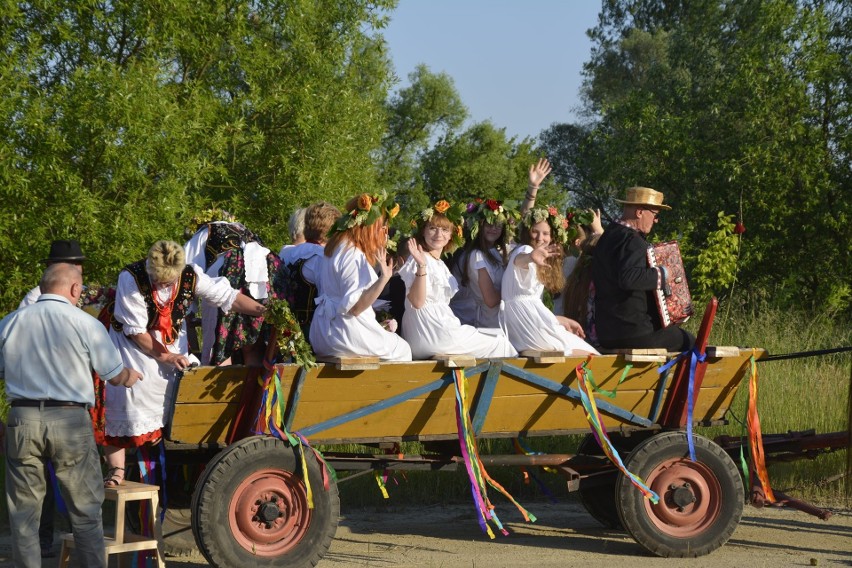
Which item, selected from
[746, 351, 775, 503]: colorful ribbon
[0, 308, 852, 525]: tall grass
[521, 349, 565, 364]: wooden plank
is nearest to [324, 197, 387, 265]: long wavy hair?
[521, 349, 565, 364]: wooden plank

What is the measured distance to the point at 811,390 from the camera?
10.1 m

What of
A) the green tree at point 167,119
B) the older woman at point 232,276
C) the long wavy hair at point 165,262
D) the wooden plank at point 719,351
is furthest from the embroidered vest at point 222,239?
the green tree at point 167,119

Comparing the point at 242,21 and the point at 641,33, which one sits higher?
the point at 641,33

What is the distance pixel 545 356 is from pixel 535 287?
868 millimetres

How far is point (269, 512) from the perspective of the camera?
19.6ft

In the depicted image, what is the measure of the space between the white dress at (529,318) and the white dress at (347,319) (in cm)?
91

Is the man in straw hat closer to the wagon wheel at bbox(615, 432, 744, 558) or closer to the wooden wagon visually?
the wooden wagon

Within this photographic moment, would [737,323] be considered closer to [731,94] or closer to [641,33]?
[731,94]

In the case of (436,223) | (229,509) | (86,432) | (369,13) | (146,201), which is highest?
(369,13)

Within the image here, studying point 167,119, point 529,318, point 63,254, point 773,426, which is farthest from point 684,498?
point 167,119

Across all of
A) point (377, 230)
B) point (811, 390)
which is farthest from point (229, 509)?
point (811, 390)

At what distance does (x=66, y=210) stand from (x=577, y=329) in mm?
6041

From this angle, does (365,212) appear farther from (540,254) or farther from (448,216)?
(540,254)

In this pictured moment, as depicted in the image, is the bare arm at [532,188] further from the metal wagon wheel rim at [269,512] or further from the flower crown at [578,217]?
the metal wagon wheel rim at [269,512]
